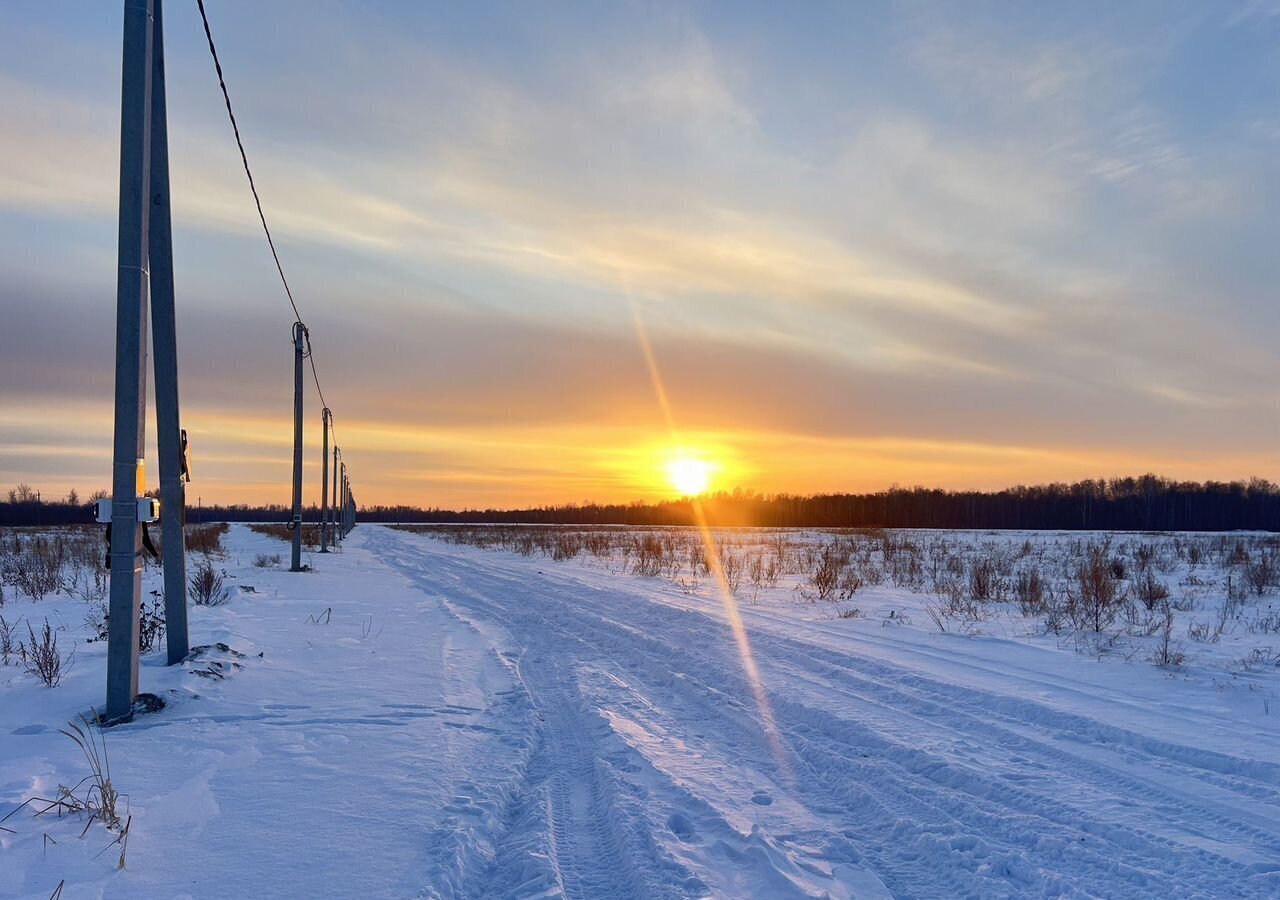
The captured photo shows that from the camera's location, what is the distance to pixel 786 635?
10.1 metres

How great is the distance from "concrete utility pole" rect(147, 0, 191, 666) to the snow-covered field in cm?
62

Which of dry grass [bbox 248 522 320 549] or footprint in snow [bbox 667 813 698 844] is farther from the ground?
footprint in snow [bbox 667 813 698 844]

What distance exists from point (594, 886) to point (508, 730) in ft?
8.67

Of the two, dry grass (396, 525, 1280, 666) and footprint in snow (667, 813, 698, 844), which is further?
dry grass (396, 525, 1280, 666)

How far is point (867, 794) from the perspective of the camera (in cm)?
448

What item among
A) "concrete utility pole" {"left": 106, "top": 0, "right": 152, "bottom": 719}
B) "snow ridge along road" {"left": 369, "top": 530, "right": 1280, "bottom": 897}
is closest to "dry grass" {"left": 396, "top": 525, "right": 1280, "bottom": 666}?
"snow ridge along road" {"left": 369, "top": 530, "right": 1280, "bottom": 897}

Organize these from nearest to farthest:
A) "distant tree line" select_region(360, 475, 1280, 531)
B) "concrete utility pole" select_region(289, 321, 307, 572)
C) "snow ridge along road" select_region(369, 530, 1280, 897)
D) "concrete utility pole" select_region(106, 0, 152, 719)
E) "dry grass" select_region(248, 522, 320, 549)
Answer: "snow ridge along road" select_region(369, 530, 1280, 897), "concrete utility pole" select_region(106, 0, 152, 719), "concrete utility pole" select_region(289, 321, 307, 572), "dry grass" select_region(248, 522, 320, 549), "distant tree line" select_region(360, 475, 1280, 531)

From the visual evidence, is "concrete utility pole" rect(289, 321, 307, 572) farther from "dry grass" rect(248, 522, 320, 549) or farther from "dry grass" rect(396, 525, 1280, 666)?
"dry grass" rect(248, 522, 320, 549)

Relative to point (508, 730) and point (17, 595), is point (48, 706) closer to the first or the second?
point (508, 730)

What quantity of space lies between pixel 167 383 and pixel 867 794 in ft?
A: 23.2

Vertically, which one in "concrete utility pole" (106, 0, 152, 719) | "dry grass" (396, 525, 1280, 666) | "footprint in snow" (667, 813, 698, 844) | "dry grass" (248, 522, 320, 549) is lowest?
"dry grass" (248, 522, 320, 549)

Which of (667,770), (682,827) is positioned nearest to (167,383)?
(667,770)

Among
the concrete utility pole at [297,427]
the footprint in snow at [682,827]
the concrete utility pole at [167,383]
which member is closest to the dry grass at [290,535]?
the concrete utility pole at [297,427]

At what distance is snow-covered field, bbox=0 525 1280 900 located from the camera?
11.4ft
